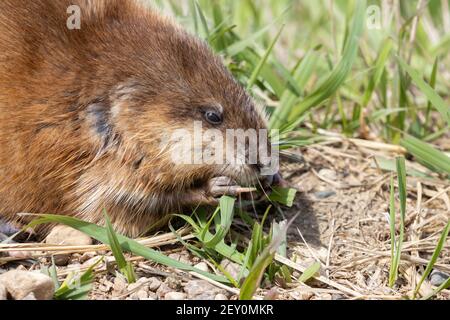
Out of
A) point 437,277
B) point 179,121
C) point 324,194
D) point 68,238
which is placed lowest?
point 437,277

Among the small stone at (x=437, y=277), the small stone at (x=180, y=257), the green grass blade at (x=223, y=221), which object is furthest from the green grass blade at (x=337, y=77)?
the small stone at (x=437, y=277)

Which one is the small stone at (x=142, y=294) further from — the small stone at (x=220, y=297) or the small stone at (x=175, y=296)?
the small stone at (x=220, y=297)

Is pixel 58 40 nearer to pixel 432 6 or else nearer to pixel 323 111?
pixel 323 111

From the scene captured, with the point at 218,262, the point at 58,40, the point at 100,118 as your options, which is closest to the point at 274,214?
the point at 218,262

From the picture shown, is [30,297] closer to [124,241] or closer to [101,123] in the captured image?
[124,241]

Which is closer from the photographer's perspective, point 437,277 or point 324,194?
point 437,277

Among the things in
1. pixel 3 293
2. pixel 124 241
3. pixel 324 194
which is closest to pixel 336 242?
pixel 324 194
